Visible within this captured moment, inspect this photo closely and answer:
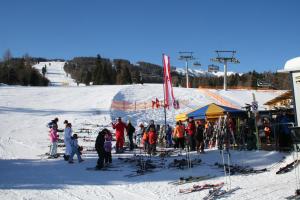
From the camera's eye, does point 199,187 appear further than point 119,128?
No

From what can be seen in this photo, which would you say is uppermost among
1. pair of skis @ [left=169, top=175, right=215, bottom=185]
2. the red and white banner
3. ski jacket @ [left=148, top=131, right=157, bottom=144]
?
the red and white banner

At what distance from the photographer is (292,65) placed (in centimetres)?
1077

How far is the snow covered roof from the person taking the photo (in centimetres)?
1062

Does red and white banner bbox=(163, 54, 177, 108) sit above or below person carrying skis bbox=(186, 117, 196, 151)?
above

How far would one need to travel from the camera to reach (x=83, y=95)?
143ft

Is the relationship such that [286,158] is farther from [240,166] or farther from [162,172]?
[162,172]

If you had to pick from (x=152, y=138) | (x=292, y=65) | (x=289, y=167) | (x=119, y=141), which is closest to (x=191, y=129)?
(x=152, y=138)

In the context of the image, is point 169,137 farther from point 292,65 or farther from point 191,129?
point 292,65

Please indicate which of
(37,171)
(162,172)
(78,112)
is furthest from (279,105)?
(37,171)

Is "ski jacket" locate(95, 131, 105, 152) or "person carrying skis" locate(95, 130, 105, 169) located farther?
"ski jacket" locate(95, 131, 105, 152)

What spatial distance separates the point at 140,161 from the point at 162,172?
1857 millimetres

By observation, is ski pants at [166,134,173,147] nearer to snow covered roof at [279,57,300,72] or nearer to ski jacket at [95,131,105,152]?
ski jacket at [95,131,105,152]

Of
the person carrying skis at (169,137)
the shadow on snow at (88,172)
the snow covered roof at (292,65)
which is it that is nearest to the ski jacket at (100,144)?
the shadow on snow at (88,172)

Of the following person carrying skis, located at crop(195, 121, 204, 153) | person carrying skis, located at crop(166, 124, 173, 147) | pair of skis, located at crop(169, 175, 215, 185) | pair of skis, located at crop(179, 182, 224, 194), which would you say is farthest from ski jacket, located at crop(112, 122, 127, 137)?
pair of skis, located at crop(179, 182, 224, 194)
